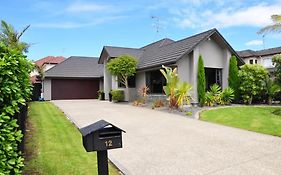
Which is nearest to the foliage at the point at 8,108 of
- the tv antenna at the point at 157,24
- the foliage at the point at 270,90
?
the foliage at the point at 270,90

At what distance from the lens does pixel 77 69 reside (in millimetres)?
36000

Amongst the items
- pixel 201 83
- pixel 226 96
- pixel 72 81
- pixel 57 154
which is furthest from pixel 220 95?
pixel 72 81

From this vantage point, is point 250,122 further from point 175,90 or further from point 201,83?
point 201,83

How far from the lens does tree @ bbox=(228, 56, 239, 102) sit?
2098 centimetres

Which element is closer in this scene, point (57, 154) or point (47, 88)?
point (57, 154)

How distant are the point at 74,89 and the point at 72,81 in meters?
1.09

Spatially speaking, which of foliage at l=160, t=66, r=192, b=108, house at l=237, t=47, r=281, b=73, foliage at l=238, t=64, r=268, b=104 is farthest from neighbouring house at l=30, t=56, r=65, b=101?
house at l=237, t=47, r=281, b=73

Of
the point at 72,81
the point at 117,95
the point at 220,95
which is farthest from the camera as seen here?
the point at 72,81

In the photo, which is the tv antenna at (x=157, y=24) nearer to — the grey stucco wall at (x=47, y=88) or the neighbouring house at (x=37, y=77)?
the neighbouring house at (x=37, y=77)

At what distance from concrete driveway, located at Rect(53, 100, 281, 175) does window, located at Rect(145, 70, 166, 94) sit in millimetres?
10629

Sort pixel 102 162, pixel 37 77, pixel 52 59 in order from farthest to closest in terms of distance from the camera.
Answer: pixel 52 59 → pixel 37 77 → pixel 102 162

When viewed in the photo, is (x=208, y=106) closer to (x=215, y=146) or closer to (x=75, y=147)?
(x=215, y=146)

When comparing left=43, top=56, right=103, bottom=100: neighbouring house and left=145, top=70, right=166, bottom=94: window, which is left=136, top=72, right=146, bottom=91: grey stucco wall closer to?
left=145, top=70, right=166, bottom=94: window

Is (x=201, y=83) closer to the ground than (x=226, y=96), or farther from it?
farther from it
